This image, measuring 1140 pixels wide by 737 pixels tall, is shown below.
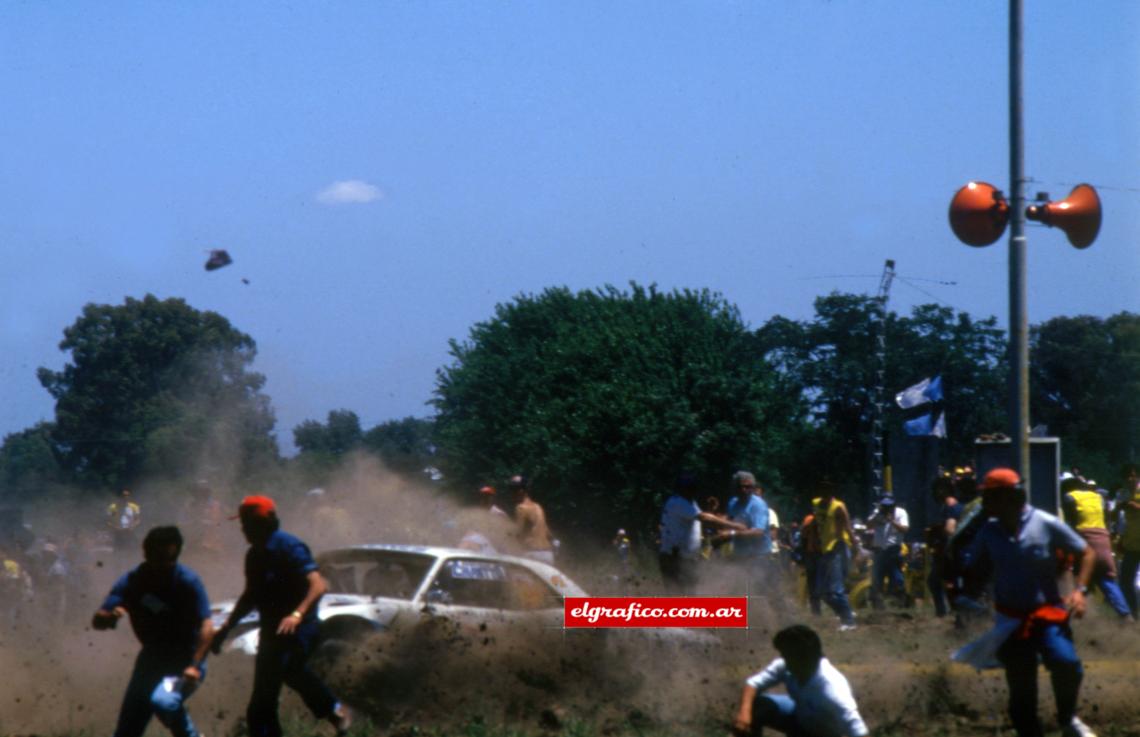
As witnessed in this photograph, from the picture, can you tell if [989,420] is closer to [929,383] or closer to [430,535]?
[929,383]

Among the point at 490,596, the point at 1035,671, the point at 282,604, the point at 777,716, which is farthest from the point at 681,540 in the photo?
the point at 777,716

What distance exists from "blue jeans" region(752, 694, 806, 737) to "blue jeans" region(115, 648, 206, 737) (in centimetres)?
292

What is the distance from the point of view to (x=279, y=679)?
27.1ft

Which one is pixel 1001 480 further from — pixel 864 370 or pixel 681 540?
pixel 864 370

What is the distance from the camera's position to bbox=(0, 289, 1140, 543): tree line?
53.5 metres

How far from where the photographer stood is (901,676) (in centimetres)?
1064

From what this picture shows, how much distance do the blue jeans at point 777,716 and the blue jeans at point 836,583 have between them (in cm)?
935

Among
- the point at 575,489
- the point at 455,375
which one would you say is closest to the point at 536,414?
the point at 575,489

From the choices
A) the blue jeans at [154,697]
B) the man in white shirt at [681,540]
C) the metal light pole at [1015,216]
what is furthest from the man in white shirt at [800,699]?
the man in white shirt at [681,540]

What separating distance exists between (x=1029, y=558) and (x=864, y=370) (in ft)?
252

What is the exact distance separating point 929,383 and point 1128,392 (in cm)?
6122

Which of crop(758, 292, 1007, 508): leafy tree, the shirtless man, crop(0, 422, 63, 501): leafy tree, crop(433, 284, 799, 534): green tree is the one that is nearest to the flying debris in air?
the shirtless man

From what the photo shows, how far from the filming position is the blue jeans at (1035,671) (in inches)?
300
